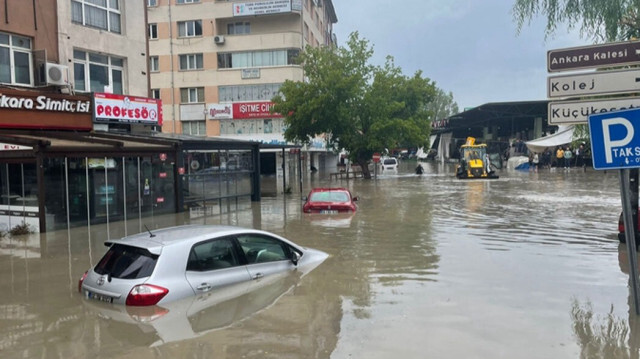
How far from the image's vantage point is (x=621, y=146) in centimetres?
605

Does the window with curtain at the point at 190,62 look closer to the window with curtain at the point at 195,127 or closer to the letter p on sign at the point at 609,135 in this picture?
the window with curtain at the point at 195,127

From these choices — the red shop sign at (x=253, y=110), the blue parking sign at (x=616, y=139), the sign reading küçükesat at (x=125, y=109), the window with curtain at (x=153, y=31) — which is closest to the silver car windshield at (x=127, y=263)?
the blue parking sign at (x=616, y=139)

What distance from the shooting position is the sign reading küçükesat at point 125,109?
20250mm

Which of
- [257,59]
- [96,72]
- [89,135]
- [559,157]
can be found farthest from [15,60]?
[559,157]

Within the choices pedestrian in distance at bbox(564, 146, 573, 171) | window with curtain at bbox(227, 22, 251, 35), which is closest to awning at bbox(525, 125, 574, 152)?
pedestrian in distance at bbox(564, 146, 573, 171)

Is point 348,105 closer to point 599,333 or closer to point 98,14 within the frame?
point 98,14

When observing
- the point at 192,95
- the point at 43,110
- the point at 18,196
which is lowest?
the point at 18,196

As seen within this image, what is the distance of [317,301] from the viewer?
7668 mm

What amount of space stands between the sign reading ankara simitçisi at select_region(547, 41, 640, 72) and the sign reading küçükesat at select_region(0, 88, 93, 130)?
16.0 meters

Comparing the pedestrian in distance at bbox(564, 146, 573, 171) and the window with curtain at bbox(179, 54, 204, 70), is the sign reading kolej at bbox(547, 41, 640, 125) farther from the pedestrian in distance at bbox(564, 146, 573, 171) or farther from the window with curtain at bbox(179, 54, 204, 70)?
the pedestrian in distance at bbox(564, 146, 573, 171)

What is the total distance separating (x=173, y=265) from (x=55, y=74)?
14.5 meters

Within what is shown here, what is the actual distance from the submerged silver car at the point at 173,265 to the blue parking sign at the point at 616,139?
15.7 ft

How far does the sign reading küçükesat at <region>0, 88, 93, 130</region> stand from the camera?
55.3 ft

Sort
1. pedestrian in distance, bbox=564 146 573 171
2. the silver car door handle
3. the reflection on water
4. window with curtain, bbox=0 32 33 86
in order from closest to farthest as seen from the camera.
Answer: the reflection on water → the silver car door handle → window with curtain, bbox=0 32 33 86 → pedestrian in distance, bbox=564 146 573 171
